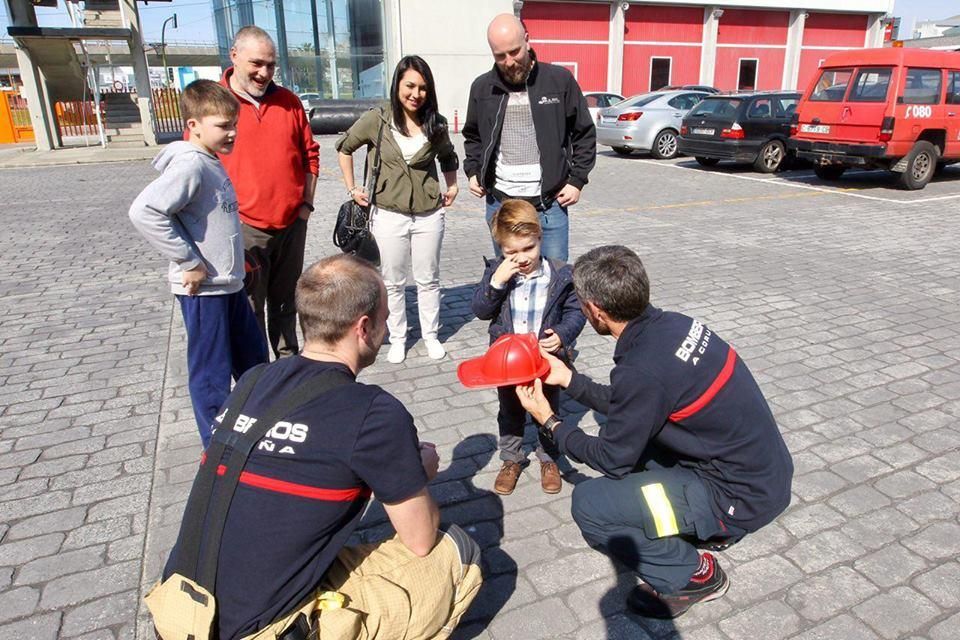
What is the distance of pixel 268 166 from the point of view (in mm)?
4055

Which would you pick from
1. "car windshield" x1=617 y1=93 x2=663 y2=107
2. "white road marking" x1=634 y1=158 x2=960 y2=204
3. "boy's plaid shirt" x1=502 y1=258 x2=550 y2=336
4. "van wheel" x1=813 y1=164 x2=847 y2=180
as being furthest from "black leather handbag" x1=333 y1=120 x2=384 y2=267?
"car windshield" x1=617 y1=93 x2=663 y2=107

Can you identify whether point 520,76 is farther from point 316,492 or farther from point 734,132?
point 734,132

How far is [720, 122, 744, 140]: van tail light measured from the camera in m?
13.4

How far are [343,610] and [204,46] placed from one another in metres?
67.5

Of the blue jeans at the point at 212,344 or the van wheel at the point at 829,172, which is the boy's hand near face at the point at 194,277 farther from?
the van wheel at the point at 829,172

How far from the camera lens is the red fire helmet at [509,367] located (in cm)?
257

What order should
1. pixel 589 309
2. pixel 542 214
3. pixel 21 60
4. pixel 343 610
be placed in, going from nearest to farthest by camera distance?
pixel 343 610 < pixel 589 309 < pixel 542 214 < pixel 21 60

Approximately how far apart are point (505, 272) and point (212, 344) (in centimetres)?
144

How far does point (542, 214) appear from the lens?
4312 mm

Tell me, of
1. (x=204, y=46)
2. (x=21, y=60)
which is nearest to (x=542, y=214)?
(x=21, y=60)

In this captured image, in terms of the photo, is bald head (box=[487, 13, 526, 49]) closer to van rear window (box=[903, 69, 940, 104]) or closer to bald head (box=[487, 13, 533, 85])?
bald head (box=[487, 13, 533, 85])

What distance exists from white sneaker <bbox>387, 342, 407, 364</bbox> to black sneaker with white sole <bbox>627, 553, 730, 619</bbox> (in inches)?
104

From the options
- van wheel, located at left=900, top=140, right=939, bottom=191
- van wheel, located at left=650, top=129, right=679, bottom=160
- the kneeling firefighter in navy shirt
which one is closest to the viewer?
the kneeling firefighter in navy shirt

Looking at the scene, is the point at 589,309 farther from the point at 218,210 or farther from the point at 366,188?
the point at 366,188
